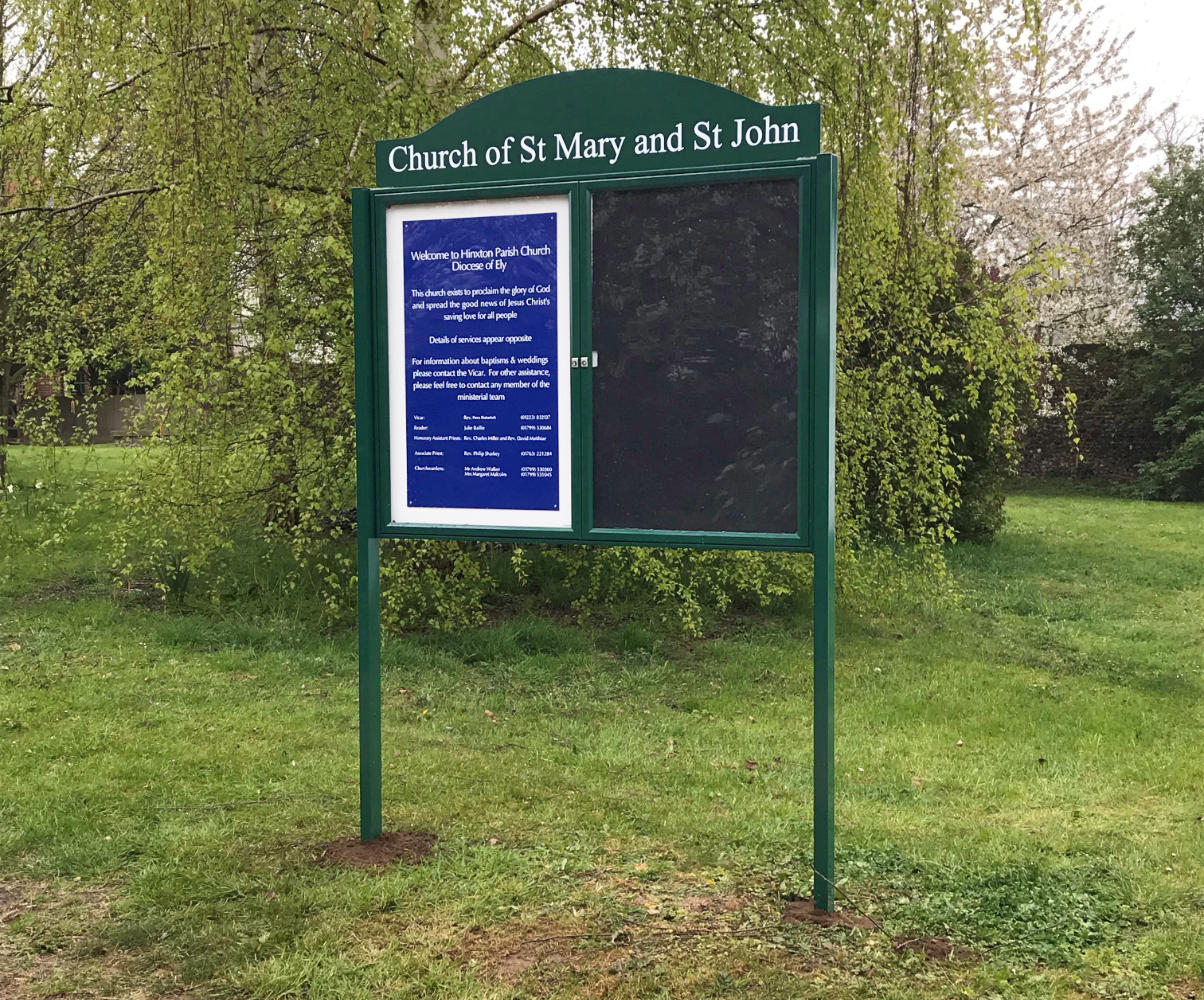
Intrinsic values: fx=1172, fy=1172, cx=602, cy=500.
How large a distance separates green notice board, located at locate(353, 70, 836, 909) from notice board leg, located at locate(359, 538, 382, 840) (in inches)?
1.9

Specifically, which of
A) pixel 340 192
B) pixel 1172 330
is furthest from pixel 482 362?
pixel 1172 330

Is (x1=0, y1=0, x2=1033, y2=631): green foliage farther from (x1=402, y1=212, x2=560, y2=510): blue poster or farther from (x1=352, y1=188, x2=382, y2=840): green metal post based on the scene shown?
(x1=402, y1=212, x2=560, y2=510): blue poster

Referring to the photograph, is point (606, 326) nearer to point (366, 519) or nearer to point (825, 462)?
point (825, 462)

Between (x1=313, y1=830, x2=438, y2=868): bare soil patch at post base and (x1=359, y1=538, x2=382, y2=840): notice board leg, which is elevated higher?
(x1=359, y1=538, x2=382, y2=840): notice board leg

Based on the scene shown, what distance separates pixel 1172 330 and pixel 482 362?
2031 cm

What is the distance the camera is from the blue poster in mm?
4129

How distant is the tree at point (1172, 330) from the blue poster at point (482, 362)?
1912cm

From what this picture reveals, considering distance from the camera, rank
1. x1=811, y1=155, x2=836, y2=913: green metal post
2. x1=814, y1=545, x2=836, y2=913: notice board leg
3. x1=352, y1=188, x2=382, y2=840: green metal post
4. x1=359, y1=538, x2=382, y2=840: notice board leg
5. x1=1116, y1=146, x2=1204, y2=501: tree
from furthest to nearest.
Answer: x1=1116, y1=146, x2=1204, y2=501: tree → x1=359, y1=538, x2=382, y2=840: notice board leg → x1=352, y1=188, x2=382, y2=840: green metal post → x1=814, y1=545, x2=836, y2=913: notice board leg → x1=811, y1=155, x2=836, y2=913: green metal post

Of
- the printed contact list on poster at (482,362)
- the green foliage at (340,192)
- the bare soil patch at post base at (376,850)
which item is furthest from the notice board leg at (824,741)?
the green foliage at (340,192)

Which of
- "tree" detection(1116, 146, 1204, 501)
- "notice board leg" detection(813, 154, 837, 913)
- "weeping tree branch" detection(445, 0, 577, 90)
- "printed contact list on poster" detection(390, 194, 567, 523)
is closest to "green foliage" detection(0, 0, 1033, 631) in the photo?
"weeping tree branch" detection(445, 0, 577, 90)

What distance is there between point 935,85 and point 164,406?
5.58 metres

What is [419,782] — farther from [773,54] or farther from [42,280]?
[42,280]

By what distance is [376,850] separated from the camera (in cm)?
450

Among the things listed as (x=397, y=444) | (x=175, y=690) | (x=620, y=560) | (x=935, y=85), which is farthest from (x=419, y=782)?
(x=935, y=85)
